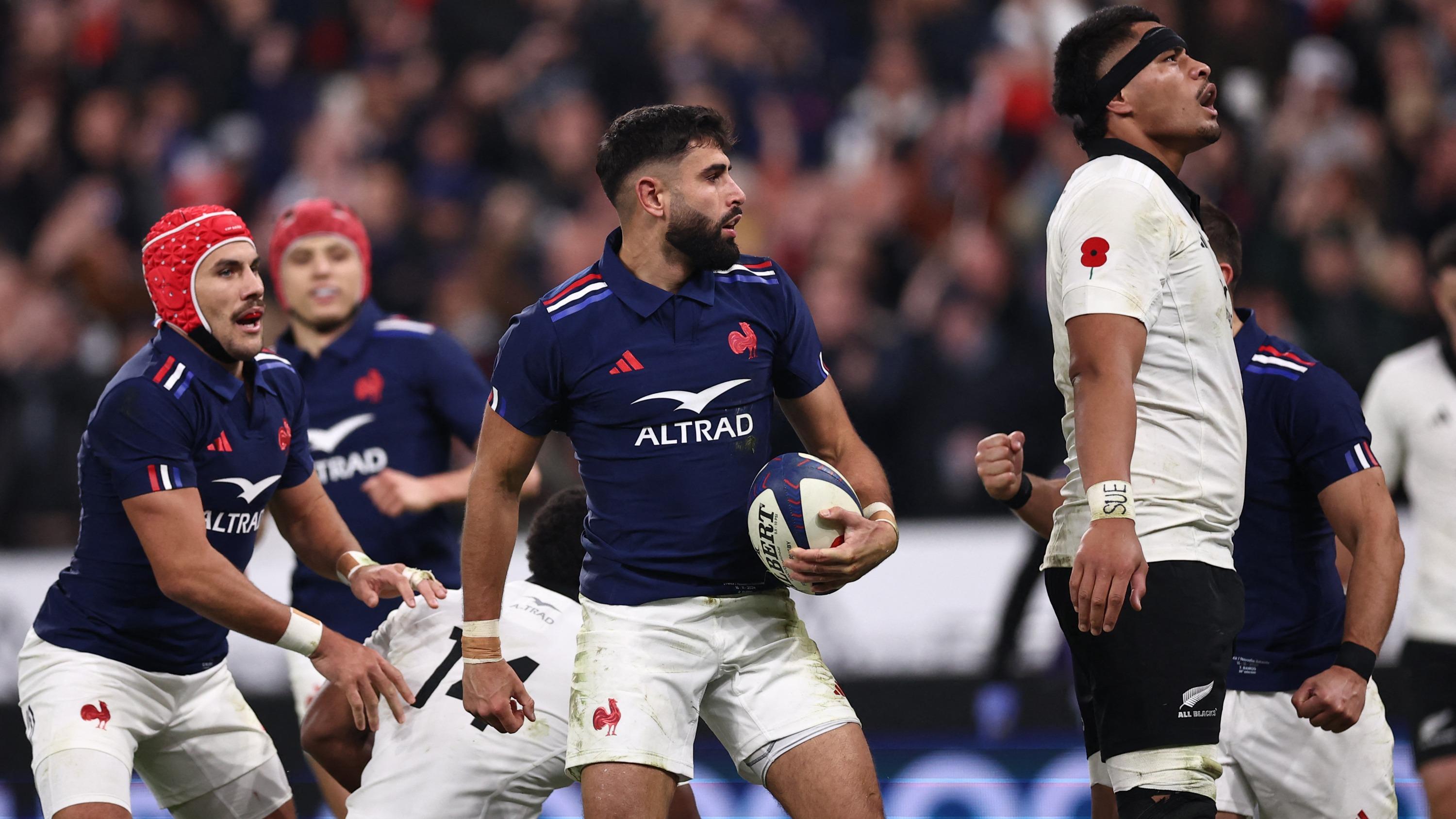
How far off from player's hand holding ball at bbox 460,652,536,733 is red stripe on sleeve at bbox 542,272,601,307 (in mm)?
1053

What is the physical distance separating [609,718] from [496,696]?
37 cm

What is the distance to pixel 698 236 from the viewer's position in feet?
Result: 14.8

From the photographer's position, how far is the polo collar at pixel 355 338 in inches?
252

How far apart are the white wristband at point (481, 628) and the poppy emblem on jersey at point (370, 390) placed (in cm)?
203

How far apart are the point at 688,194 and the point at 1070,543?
4.78ft

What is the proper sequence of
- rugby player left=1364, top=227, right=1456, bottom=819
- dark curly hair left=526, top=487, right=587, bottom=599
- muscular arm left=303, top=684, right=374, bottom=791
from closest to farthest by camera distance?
dark curly hair left=526, top=487, right=587, bottom=599, muscular arm left=303, top=684, right=374, bottom=791, rugby player left=1364, top=227, right=1456, bottom=819

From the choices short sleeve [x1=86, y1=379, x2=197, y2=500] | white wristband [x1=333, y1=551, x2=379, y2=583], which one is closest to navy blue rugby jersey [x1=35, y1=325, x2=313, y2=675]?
short sleeve [x1=86, y1=379, x2=197, y2=500]

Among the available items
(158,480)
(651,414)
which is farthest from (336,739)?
(651,414)

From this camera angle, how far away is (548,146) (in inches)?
471

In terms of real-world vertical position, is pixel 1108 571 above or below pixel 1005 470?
below

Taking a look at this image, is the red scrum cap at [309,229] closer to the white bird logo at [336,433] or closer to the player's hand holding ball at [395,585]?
the white bird logo at [336,433]

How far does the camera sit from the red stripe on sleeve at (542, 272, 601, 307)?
4.52 metres

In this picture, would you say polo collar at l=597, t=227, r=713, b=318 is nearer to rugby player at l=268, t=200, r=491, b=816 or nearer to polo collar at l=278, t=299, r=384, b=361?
rugby player at l=268, t=200, r=491, b=816

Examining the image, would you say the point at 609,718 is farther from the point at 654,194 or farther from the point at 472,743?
the point at 654,194
